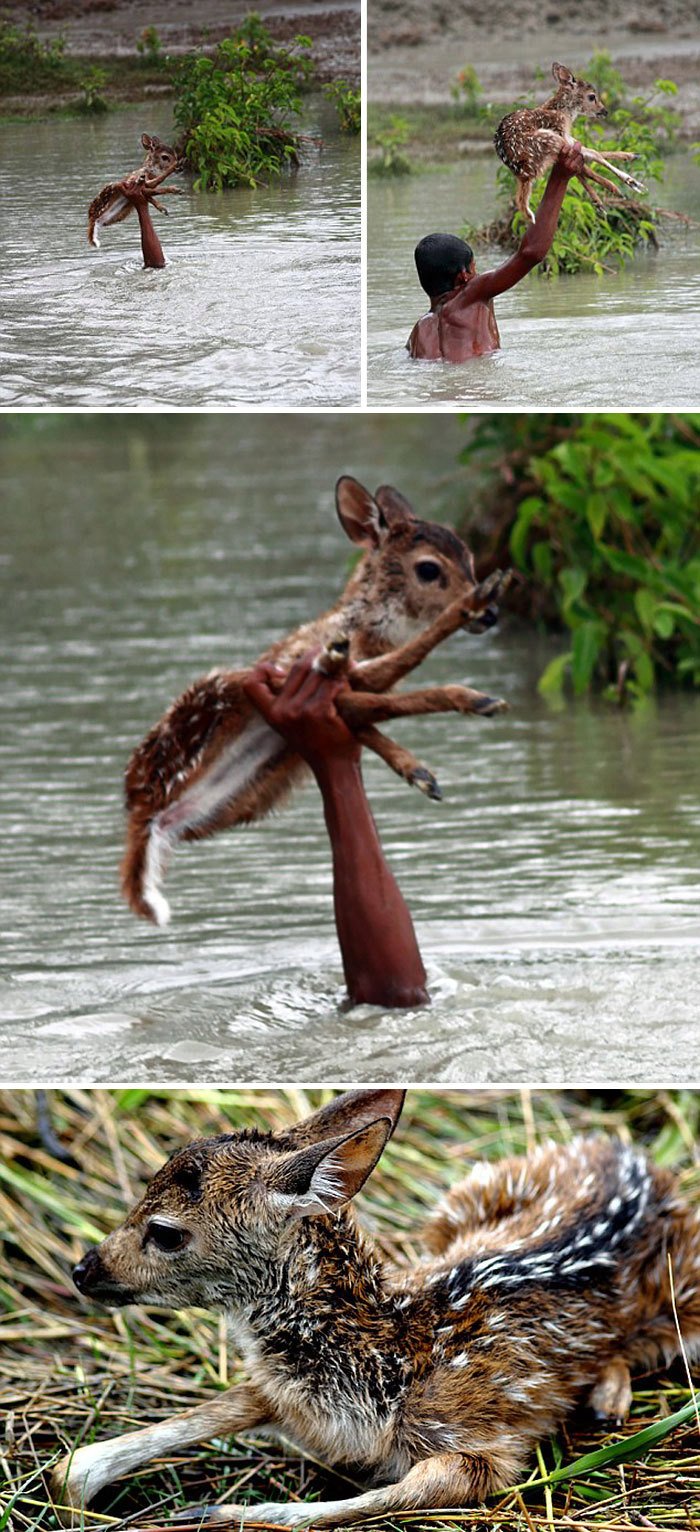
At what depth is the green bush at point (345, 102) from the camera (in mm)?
3570

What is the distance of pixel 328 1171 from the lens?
89.0 inches

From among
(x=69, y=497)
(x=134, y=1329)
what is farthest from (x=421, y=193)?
(x=69, y=497)

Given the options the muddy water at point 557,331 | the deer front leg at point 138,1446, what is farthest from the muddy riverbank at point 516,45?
the deer front leg at point 138,1446

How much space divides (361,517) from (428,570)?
7.2 inches

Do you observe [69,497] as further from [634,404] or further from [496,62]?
[634,404]

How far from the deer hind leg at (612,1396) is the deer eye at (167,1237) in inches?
27.4

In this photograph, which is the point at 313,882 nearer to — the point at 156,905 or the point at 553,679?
the point at 156,905

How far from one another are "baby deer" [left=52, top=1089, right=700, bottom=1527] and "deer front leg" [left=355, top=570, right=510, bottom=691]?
977 mm

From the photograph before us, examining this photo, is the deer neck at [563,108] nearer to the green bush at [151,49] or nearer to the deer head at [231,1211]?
the green bush at [151,49]

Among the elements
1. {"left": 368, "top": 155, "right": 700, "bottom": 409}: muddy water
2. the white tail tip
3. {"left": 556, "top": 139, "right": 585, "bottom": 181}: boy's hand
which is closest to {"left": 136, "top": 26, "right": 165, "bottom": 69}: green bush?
{"left": 368, "top": 155, "right": 700, "bottom": 409}: muddy water

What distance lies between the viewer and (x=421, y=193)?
170 inches

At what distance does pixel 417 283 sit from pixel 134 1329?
88.7 inches

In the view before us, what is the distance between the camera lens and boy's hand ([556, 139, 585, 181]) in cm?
331

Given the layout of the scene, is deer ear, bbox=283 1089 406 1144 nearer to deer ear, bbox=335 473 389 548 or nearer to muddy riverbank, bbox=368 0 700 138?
deer ear, bbox=335 473 389 548
